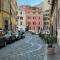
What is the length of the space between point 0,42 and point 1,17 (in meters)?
31.6

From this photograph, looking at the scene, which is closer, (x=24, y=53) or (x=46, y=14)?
(x=24, y=53)

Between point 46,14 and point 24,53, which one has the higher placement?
point 46,14

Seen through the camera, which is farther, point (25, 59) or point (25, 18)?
point (25, 18)

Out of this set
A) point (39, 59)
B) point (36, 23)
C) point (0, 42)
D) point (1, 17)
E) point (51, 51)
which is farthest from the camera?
point (36, 23)

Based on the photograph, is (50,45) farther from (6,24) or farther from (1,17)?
(6,24)

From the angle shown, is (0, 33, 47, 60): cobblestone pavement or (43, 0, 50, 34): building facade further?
(43, 0, 50, 34): building facade

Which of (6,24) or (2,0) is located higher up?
(2,0)

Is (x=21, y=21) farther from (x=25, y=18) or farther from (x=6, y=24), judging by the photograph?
(x=6, y=24)

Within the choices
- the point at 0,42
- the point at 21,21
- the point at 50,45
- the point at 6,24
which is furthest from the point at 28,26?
the point at 50,45

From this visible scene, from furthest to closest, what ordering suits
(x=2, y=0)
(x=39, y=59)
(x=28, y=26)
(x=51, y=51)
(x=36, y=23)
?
(x=36, y=23) → (x=28, y=26) → (x=2, y=0) → (x=51, y=51) → (x=39, y=59)

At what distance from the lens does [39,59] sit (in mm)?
16953

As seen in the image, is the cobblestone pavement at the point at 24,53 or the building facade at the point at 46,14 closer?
the cobblestone pavement at the point at 24,53

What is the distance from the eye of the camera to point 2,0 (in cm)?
6581

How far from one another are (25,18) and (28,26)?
28.3 feet
